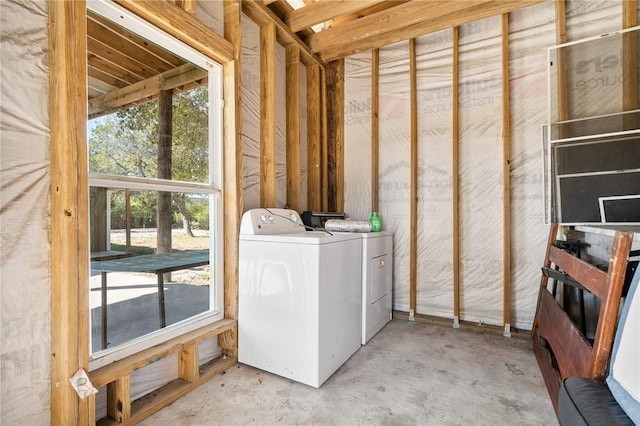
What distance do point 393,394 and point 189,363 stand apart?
115 cm

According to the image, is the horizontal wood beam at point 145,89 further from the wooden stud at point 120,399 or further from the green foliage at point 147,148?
the wooden stud at point 120,399

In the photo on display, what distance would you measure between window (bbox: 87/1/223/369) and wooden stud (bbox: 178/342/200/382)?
4.9 inches

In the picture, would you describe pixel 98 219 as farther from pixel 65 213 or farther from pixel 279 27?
pixel 279 27

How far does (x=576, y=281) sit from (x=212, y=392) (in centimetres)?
201

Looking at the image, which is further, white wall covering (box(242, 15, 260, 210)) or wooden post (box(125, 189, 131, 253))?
white wall covering (box(242, 15, 260, 210))

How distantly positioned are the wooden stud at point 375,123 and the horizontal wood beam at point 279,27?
0.55 metres

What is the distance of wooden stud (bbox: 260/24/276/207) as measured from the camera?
7.46 ft

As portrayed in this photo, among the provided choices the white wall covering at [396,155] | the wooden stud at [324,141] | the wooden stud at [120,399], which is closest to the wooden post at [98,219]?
the wooden stud at [120,399]

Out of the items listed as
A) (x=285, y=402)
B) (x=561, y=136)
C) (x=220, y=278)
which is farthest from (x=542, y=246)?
(x=220, y=278)

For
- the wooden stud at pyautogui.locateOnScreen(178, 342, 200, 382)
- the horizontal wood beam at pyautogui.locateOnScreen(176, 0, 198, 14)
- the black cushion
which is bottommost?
the wooden stud at pyautogui.locateOnScreen(178, 342, 200, 382)

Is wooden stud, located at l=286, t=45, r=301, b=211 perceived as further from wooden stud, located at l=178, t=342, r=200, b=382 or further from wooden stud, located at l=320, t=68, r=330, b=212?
wooden stud, located at l=178, t=342, r=200, b=382

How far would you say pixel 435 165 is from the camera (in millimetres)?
2605

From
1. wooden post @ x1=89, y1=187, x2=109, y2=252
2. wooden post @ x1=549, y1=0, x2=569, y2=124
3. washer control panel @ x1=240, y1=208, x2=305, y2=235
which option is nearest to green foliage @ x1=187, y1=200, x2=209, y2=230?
washer control panel @ x1=240, y1=208, x2=305, y2=235

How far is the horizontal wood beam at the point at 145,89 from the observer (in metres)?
1.38
